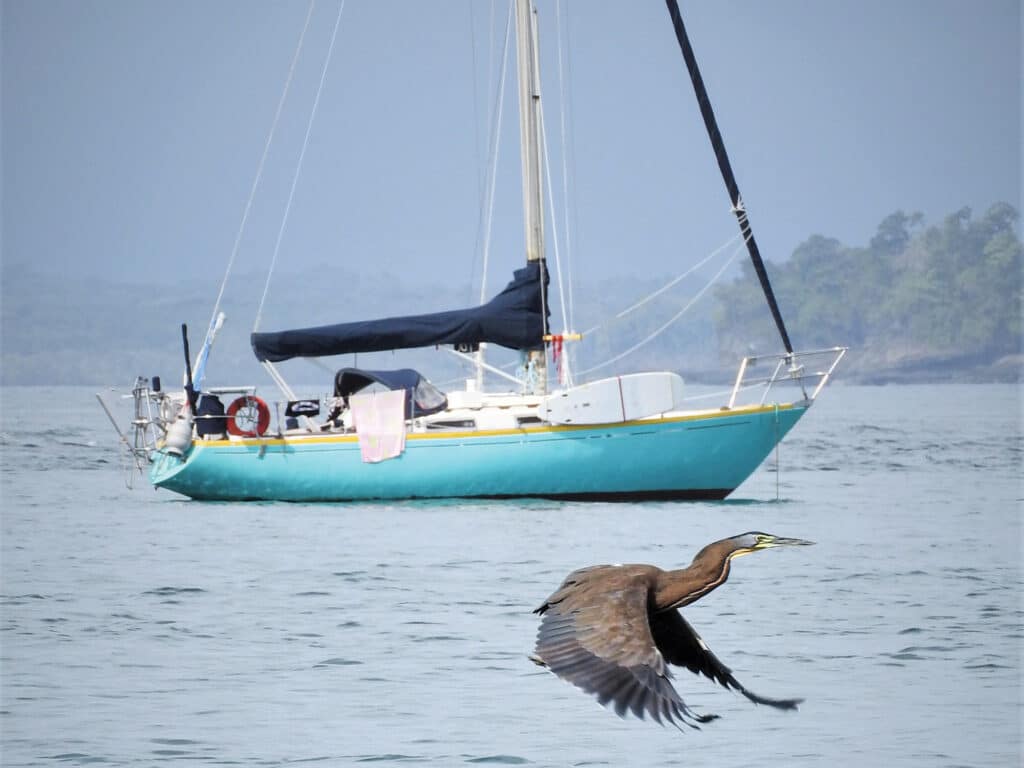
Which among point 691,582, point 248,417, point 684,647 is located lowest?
point 684,647

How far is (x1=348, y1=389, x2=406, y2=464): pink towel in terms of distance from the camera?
2716 cm

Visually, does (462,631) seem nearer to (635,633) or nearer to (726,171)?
(635,633)

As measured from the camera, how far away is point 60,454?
4738 cm

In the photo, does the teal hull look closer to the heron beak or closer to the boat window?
the boat window

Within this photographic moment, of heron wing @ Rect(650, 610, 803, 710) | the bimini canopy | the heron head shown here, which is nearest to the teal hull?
the bimini canopy

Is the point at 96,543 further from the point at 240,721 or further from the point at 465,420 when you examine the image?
the point at 240,721

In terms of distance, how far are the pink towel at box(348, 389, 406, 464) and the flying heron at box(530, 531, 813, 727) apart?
1635 centimetres

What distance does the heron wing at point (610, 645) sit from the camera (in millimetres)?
8961

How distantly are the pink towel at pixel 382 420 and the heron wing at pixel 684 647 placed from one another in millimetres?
16290

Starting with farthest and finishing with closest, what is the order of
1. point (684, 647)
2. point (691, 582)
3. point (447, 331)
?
point (447, 331), point (684, 647), point (691, 582)

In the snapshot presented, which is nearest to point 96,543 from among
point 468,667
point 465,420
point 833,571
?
point 465,420

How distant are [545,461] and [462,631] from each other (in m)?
10.6

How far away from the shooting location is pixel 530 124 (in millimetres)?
30828

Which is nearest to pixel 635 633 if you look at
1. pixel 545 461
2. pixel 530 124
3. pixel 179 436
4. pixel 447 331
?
pixel 545 461
